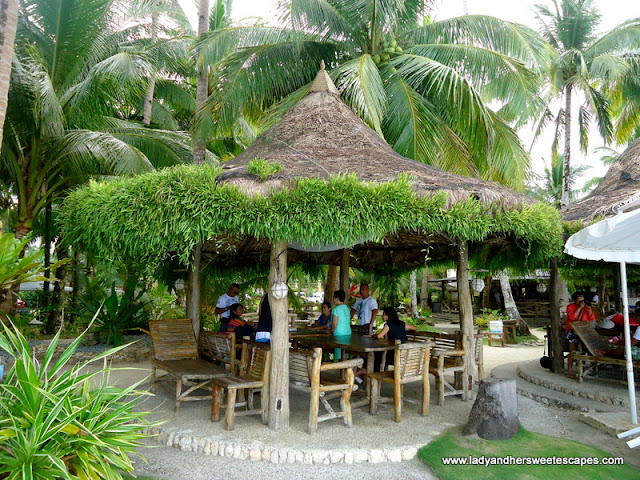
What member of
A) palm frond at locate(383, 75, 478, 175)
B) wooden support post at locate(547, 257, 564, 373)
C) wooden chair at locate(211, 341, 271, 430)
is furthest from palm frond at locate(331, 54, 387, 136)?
wooden chair at locate(211, 341, 271, 430)

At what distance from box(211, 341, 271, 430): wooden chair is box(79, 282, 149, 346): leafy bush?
231 inches

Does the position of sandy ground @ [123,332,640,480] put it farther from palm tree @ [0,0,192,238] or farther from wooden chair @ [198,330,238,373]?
palm tree @ [0,0,192,238]

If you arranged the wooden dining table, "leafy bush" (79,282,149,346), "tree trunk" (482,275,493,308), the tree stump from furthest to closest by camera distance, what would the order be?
"tree trunk" (482,275,493,308) → "leafy bush" (79,282,149,346) → the wooden dining table → the tree stump

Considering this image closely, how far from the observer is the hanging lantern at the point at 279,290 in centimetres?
543

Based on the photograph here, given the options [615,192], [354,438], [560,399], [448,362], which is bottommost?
[560,399]

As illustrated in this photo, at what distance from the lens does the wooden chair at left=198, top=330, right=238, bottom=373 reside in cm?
634

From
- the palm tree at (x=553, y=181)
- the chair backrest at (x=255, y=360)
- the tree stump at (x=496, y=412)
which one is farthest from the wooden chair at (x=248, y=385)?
the palm tree at (x=553, y=181)

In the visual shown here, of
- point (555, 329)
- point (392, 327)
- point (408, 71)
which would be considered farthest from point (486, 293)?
point (392, 327)

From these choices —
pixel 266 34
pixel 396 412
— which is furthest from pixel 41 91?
pixel 396 412

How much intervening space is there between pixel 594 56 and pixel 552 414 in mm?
14901

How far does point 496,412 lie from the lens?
16.6 feet

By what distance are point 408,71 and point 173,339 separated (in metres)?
7.41

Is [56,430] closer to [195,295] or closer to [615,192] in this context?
[195,295]

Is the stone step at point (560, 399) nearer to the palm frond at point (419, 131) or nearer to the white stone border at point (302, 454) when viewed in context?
the white stone border at point (302, 454)
